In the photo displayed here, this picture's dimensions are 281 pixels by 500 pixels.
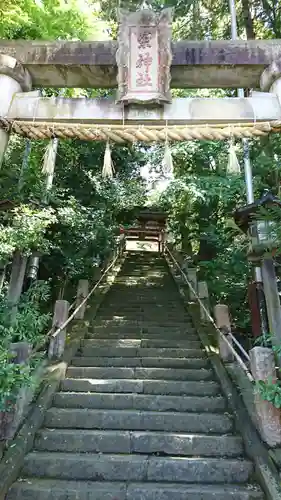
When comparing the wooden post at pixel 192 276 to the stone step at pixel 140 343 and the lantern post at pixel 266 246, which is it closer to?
the stone step at pixel 140 343

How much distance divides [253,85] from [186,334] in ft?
14.6

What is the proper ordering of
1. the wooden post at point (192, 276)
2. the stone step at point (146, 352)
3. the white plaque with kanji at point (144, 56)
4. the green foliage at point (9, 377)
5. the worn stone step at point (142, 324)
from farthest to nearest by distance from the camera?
the wooden post at point (192, 276), the worn stone step at point (142, 324), the stone step at point (146, 352), the white plaque with kanji at point (144, 56), the green foliage at point (9, 377)

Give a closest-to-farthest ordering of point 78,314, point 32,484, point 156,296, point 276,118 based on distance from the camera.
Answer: point 32,484 < point 276,118 < point 78,314 < point 156,296

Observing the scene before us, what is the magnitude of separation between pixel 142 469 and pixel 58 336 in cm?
271

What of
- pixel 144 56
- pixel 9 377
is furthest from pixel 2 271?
pixel 144 56

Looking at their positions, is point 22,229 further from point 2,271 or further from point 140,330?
point 140,330

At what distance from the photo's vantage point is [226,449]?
13.3 feet

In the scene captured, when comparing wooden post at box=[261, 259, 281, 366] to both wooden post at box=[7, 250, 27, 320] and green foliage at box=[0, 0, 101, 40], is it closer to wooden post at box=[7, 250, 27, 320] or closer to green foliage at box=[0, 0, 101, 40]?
wooden post at box=[7, 250, 27, 320]

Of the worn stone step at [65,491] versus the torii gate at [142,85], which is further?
the torii gate at [142,85]

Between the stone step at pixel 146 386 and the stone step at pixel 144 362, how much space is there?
58cm

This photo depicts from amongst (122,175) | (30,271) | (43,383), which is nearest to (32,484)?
(43,383)

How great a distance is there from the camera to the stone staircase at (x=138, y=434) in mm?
3576

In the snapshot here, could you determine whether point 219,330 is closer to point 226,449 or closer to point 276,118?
point 226,449

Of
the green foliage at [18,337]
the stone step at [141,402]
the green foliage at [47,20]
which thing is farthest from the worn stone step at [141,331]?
the green foliage at [47,20]
